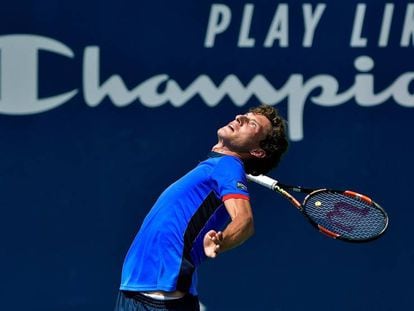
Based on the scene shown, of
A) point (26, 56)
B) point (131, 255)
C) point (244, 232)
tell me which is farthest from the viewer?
point (26, 56)

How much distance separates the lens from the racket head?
174 inches

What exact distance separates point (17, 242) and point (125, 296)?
6.50 ft

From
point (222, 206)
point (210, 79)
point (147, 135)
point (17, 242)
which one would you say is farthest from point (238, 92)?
point (222, 206)

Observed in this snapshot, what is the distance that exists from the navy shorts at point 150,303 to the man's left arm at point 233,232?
0.40 meters

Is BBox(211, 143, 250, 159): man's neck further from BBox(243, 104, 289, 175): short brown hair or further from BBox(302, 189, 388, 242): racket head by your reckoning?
BBox(302, 189, 388, 242): racket head

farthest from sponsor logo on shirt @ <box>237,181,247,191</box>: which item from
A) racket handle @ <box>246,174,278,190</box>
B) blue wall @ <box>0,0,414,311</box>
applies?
blue wall @ <box>0,0,414,311</box>

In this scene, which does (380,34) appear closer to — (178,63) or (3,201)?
(178,63)

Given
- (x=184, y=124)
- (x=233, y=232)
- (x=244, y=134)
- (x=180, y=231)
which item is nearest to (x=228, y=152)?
(x=244, y=134)

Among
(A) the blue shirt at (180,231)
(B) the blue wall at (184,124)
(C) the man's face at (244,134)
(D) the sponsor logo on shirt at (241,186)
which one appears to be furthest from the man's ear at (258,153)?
(B) the blue wall at (184,124)

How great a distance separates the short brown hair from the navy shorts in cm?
55

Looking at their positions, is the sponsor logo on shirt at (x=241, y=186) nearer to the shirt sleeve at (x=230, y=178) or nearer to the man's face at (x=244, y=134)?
the shirt sleeve at (x=230, y=178)

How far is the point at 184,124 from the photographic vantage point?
5.99 m

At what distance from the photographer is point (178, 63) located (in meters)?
5.96

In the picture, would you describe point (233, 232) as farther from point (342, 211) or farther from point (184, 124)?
point (184, 124)
